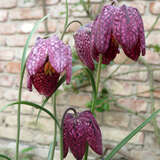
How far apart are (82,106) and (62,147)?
976 mm

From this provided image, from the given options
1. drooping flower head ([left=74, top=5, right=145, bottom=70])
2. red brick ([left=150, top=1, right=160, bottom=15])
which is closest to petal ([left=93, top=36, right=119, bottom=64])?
drooping flower head ([left=74, top=5, right=145, bottom=70])

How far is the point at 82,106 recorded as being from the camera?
1612mm

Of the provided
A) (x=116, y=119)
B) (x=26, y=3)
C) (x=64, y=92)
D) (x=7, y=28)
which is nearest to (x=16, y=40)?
(x=7, y=28)

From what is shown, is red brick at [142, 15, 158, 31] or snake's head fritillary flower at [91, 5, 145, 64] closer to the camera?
snake's head fritillary flower at [91, 5, 145, 64]

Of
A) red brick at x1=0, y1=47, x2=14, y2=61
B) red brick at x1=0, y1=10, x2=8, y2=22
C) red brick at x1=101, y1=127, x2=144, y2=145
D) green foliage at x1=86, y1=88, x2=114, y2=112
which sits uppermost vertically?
red brick at x1=0, y1=10, x2=8, y2=22

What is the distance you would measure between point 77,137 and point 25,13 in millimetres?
1268

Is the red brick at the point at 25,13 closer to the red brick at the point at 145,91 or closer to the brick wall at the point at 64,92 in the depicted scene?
the brick wall at the point at 64,92

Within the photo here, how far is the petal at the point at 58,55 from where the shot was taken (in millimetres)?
546

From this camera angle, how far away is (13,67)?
1.79 meters

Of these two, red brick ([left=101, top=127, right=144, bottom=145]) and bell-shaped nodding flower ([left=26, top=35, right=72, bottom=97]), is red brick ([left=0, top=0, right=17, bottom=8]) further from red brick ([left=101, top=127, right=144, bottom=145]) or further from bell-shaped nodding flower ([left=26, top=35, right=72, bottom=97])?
bell-shaped nodding flower ([left=26, top=35, right=72, bottom=97])

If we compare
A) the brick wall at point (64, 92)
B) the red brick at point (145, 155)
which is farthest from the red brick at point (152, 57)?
the red brick at point (145, 155)

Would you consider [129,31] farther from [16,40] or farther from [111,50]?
[16,40]

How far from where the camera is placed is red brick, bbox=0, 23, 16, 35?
5.85ft

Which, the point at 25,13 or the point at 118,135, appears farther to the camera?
the point at 25,13
